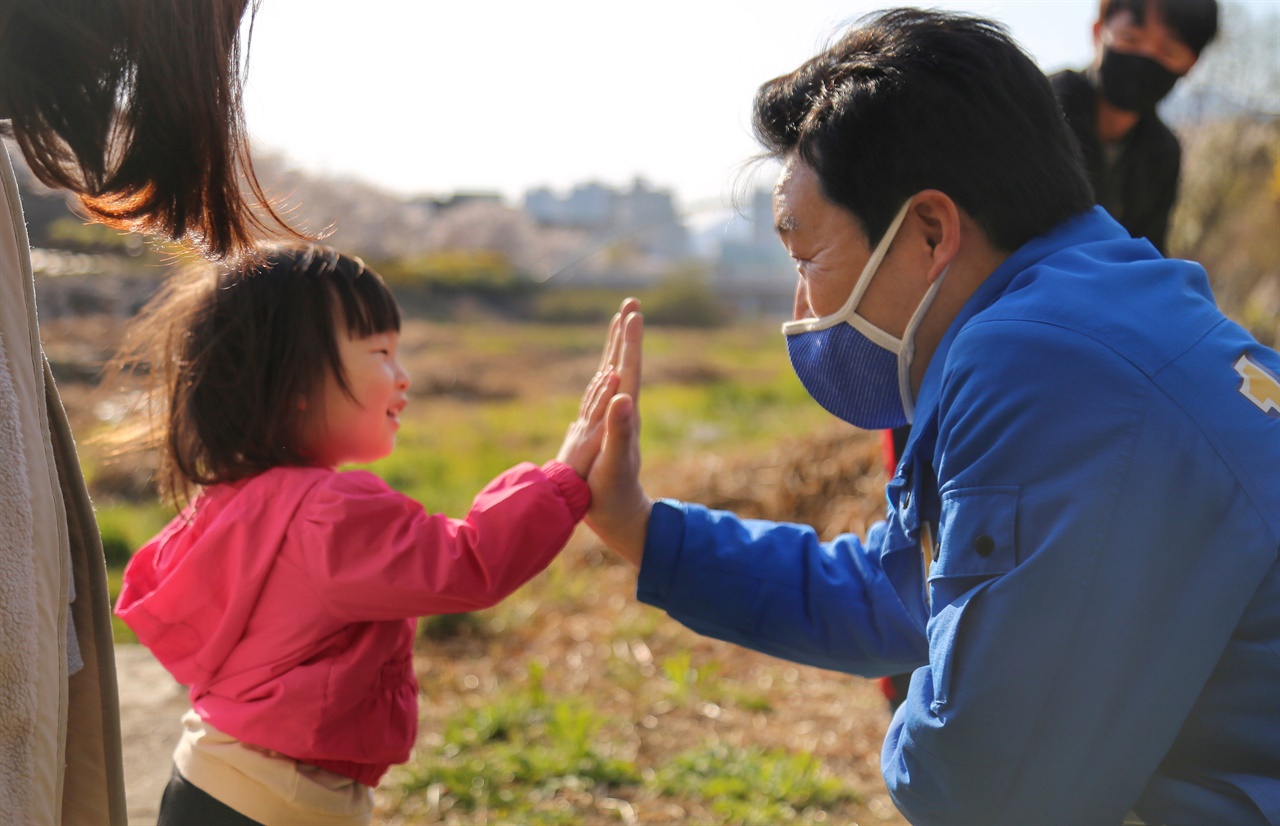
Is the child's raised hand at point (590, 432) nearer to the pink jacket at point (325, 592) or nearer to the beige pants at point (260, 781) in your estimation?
the pink jacket at point (325, 592)

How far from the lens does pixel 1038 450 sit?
1243 millimetres

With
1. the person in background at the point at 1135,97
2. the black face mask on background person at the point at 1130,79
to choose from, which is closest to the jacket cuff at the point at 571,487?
the person in background at the point at 1135,97

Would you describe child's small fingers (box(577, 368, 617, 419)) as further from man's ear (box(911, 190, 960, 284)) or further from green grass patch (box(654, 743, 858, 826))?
green grass patch (box(654, 743, 858, 826))

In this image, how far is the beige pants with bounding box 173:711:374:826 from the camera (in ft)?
5.60

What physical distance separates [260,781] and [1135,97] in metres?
2.87

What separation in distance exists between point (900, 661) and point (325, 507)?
1.04 metres

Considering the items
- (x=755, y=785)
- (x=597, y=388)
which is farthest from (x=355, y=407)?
(x=755, y=785)

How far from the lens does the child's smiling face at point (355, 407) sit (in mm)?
1827

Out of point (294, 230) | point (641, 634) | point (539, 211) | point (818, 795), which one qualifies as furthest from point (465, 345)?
point (539, 211)

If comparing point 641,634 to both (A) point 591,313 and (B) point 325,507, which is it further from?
(A) point 591,313

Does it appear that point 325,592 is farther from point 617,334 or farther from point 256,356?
point 617,334

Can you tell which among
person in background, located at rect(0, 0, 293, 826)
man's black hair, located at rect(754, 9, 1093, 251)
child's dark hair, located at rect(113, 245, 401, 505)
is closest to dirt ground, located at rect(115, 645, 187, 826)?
child's dark hair, located at rect(113, 245, 401, 505)

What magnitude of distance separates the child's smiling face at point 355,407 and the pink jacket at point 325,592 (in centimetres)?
9

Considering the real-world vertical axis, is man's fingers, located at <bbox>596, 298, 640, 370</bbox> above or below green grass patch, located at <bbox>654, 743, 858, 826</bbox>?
above
